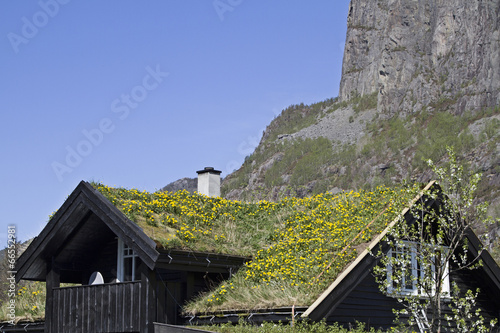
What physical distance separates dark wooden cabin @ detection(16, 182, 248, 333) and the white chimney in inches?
186

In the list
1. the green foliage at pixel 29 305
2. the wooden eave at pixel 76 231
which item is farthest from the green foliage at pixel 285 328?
the green foliage at pixel 29 305

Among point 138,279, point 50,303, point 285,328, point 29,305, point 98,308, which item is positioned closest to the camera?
point 285,328

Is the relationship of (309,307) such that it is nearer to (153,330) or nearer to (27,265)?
(153,330)

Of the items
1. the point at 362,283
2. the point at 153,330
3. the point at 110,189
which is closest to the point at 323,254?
the point at 362,283

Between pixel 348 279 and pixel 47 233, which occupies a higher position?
pixel 47 233

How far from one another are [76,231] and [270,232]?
18.4 feet

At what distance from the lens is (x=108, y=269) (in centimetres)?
1967

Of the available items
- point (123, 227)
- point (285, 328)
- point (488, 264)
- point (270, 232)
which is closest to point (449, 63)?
point (488, 264)

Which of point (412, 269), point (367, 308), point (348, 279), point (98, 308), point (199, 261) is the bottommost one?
point (367, 308)

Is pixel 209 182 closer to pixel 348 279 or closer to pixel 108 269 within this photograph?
pixel 108 269

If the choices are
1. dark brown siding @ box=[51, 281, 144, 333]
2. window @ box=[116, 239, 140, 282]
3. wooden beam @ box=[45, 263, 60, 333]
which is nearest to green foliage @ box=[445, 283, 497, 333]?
dark brown siding @ box=[51, 281, 144, 333]

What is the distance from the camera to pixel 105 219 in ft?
56.3

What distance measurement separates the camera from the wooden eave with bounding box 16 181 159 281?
Result: 16.1 metres

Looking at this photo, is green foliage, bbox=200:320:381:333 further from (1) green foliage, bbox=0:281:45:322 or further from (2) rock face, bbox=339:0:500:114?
(2) rock face, bbox=339:0:500:114
